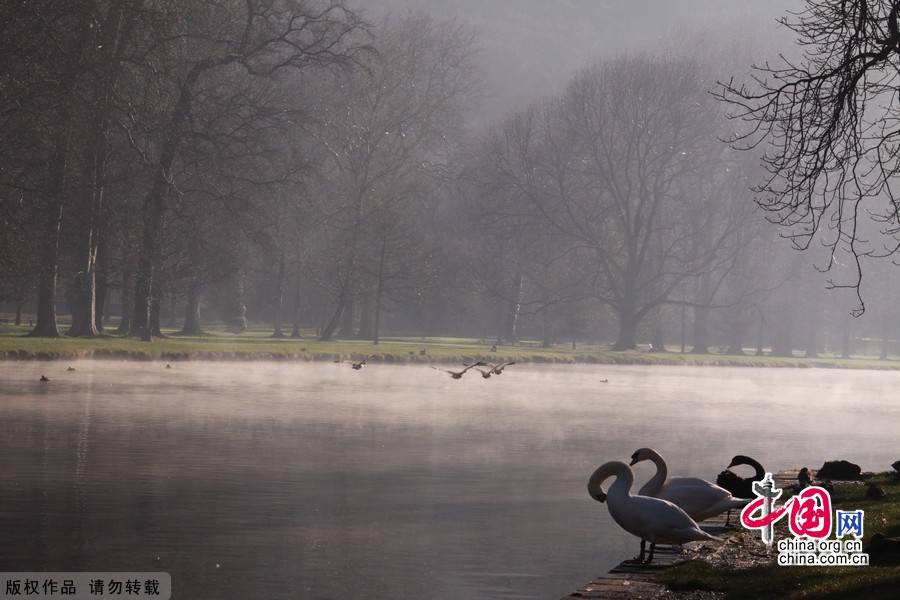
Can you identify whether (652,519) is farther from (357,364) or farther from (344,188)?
(344,188)

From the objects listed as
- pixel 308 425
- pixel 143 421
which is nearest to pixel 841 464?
pixel 308 425

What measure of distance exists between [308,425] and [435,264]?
51154 millimetres

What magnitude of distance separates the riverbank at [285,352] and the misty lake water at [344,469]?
2.65 m

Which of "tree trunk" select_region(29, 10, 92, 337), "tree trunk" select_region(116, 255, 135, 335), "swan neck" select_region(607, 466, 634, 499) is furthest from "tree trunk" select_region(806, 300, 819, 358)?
"swan neck" select_region(607, 466, 634, 499)

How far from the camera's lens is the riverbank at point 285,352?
1864 inches

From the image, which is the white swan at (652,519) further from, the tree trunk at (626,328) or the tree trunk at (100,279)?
the tree trunk at (626,328)

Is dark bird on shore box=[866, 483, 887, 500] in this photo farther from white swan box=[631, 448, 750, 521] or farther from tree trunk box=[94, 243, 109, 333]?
tree trunk box=[94, 243, 109, 333]

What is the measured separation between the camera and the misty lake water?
13.4 metres

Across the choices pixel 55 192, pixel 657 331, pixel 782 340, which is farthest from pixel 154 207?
pixel 782 340

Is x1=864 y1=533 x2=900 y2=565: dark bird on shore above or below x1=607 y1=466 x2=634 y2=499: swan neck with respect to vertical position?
below

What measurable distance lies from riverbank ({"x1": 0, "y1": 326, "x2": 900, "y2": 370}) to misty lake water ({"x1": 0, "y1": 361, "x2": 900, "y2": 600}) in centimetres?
265

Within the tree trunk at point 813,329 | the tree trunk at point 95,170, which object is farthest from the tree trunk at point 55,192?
the tree trunk at point 813,329

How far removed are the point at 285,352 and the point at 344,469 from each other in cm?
3684

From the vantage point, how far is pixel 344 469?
21.1 m
